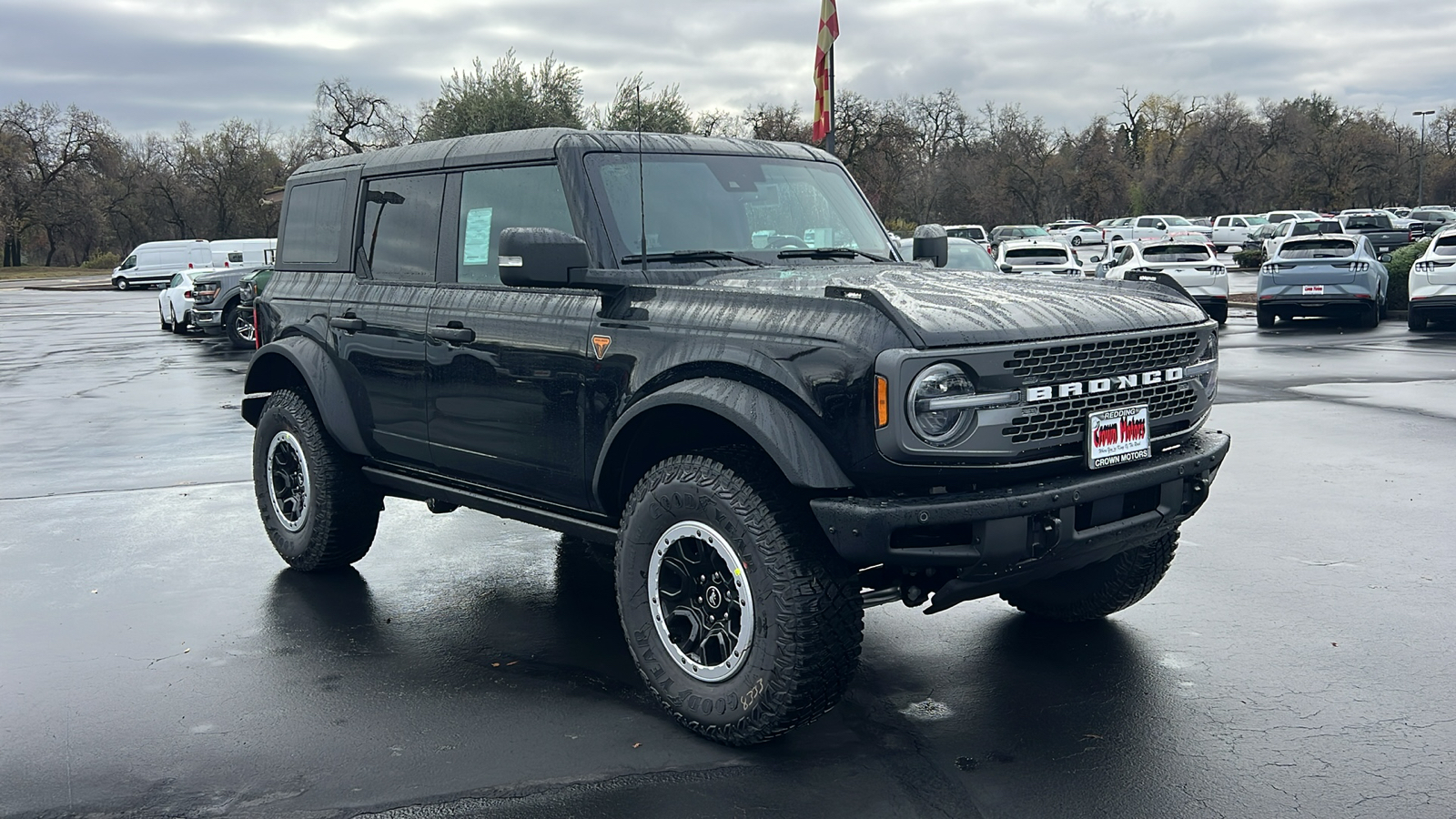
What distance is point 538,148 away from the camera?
5082 mm

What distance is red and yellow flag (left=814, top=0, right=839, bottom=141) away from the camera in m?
17.0

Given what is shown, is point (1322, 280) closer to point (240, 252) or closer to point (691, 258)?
point (691, 258)

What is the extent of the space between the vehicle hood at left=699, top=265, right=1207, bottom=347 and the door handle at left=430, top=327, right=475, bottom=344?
1.12m

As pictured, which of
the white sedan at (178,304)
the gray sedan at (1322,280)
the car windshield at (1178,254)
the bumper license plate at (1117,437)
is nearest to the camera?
the bumper license plate at (1117,437)

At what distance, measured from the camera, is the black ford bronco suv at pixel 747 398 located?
3.78 metres

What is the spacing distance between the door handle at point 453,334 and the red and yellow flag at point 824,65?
1188cm

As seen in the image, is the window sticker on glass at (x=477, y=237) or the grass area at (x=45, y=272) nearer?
the window sticker on glass at (x=477, y=237)

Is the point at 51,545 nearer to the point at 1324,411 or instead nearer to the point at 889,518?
the point at 889,518

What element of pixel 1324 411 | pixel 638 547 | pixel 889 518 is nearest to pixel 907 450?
pixel 889 518

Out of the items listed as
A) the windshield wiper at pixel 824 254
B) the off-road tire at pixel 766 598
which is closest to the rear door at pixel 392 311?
the windshield wiper at pixel 824 254

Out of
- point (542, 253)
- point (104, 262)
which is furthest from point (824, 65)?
point (104, 262)

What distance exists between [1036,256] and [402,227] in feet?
62.5

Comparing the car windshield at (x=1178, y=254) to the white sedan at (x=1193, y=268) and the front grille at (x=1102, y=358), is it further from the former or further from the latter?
the front grille at (x=1102, y=358)

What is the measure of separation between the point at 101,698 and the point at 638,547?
85.7 inches
